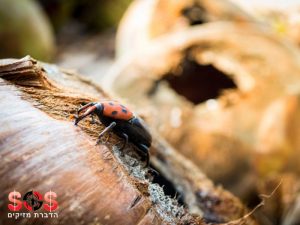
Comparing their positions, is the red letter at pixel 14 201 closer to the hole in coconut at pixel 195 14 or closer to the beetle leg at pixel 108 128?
the beetle leg at pixel 108 128

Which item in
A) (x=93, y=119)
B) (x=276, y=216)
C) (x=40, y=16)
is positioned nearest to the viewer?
(x=93, y=119)

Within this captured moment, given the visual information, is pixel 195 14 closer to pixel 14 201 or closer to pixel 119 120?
pixel 119 120

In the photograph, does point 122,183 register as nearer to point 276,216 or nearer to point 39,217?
point 39,217

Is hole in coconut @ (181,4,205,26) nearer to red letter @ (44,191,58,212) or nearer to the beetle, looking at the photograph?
the beetle

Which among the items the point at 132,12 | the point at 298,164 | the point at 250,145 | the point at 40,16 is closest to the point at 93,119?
the point at 250,145

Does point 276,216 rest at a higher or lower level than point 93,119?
lower

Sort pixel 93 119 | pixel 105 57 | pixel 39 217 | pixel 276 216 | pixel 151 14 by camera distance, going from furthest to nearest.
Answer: pixel 105 57 → pixel 151 14 → pixel 276 216 → pixel 93 119 → pixel 39 217

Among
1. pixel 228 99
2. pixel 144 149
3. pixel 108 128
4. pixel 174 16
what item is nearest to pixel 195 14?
pixel 174 16
